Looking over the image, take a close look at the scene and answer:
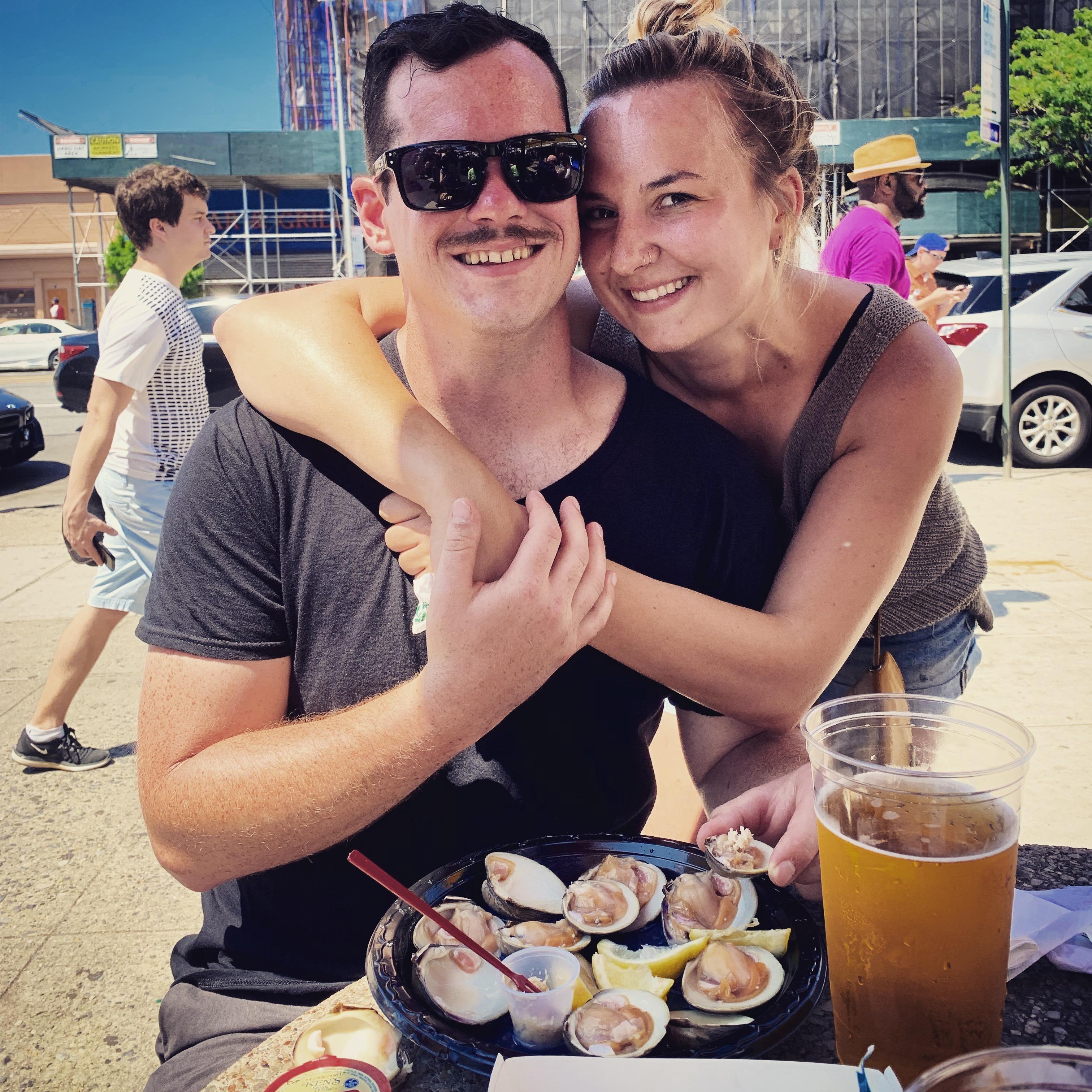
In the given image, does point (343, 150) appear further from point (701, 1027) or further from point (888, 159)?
point (701, 1027)

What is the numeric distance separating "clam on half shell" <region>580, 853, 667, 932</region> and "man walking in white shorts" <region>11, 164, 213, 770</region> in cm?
377

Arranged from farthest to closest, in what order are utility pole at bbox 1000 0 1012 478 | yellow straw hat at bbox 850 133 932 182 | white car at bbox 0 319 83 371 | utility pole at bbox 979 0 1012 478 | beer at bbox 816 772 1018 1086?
1. white car at bbox 0 319 83 371
2. utility pole at bbox 1000 0 1012 478
3. utility pole at bbox 979 0 1012 478
4. yellow straw hat at bbox 850 133 932 182
5. beer at bbox 816 772 1018 1086

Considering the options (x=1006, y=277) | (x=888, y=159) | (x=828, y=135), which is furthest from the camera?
(x=828, y=135)

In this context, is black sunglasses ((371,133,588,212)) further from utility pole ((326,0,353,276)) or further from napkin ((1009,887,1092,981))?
utility pole ((326,0,353,276))

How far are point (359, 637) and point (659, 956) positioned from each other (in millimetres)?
943

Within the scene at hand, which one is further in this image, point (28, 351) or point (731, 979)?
point (28, 351)

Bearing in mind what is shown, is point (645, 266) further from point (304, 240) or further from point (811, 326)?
point (304, 240)

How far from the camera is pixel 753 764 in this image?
2018 mm

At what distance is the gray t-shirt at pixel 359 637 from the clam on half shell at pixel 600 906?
1.86 ft

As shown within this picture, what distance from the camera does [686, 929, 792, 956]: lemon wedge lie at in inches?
50.2

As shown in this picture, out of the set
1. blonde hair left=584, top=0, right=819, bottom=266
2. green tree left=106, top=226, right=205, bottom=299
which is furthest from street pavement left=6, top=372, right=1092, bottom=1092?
green tree left=106, top=226, right=205, bottom=299

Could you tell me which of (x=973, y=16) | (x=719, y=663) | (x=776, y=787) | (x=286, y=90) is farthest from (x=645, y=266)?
(x=286, y=90)

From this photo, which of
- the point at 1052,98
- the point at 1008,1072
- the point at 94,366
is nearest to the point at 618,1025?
the point at 1008,1072

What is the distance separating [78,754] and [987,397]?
9071mm
